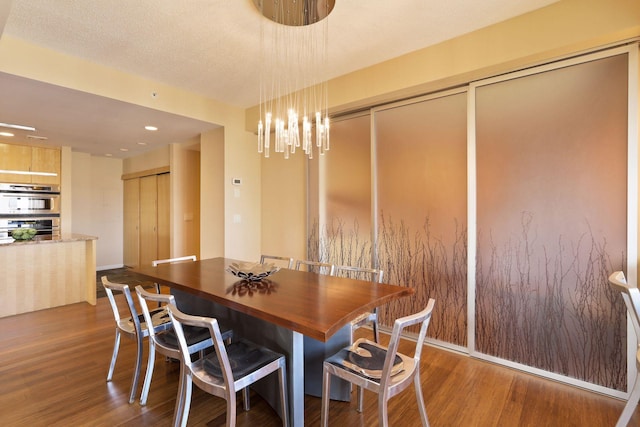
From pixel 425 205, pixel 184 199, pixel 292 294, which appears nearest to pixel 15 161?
pixel 184 199

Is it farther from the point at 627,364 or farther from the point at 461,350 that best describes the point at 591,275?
the point at 461,350

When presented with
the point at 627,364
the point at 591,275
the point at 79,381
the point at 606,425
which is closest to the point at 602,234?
the point at 591,275

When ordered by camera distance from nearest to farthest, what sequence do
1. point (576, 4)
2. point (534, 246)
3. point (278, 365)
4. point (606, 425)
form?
point (278, 365), point (606, 425), point (576, 4), point (534, 246)

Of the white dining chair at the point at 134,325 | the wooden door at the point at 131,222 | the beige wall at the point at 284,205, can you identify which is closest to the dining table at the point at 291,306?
the white dining chair at the point at 134,325

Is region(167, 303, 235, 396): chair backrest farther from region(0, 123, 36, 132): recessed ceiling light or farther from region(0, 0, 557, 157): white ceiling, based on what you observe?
region(0, 123, 36, 132): recessed ceiling light

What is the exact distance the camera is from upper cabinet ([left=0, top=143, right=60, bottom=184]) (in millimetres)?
4973

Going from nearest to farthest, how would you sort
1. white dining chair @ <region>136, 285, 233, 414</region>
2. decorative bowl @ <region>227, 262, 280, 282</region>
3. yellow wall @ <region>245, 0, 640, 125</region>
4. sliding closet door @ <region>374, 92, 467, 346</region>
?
1. white dining chair @ <region>136, 285, 233, 414</region>
2. yellow wall @ <region>245, 0, 640, 125</region>
3. decorative bowl @ <region>227, 262, 280, 282</region>
4. sliding closet door @ <region>374, 92, 467, 346</region>

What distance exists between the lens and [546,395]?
2.12 metres

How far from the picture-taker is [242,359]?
1.64m

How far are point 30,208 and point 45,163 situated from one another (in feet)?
2.71

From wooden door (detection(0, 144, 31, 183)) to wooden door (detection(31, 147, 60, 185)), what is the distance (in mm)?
63

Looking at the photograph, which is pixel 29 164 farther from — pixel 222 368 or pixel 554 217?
pixel 554 217

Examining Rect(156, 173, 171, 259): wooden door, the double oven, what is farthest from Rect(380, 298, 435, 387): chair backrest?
the double oven

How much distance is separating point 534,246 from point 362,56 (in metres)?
2.20
